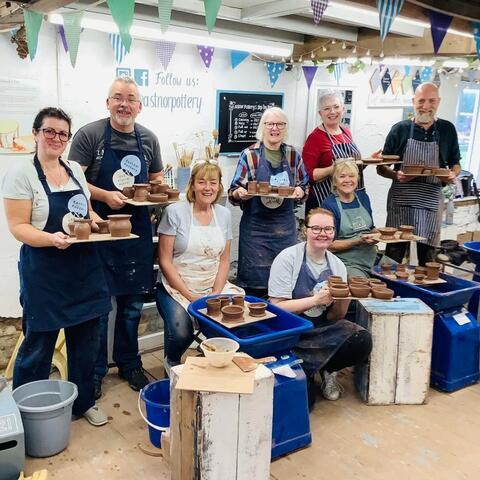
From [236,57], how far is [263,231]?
178 centimetres

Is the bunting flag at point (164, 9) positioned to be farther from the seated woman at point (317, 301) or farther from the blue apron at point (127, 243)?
the seated woman at point (317, 301)

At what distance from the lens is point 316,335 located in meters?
3.07

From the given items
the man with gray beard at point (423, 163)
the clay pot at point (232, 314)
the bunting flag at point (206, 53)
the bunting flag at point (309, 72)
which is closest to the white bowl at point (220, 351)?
the clay pot at point (232, 314)

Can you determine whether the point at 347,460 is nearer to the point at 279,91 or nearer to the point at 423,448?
the point at 423,448

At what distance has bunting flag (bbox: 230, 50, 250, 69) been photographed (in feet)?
15.0

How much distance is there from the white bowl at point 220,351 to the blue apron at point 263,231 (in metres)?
1.34

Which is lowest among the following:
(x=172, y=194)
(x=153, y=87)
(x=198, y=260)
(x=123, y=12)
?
(x=198, y=260)

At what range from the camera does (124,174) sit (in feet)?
10.1

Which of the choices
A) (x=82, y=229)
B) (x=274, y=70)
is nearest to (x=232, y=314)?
(x=82, y=229)

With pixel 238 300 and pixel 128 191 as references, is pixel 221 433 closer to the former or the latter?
pixel 238 300

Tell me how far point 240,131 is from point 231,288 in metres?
1.93

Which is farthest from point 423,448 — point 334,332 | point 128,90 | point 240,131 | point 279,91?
point 279,91

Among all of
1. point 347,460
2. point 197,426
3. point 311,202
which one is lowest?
point 347,460

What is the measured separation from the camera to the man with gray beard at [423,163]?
13.3 ft
